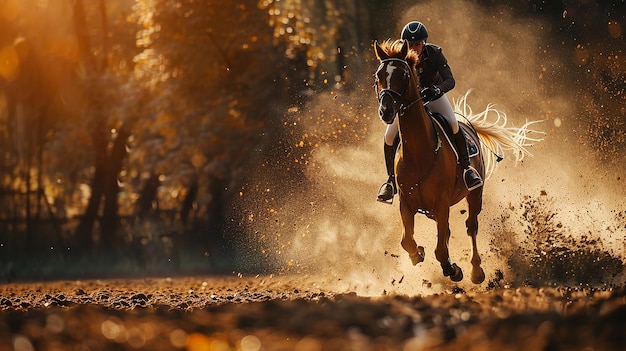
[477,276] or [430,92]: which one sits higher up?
[430,92]

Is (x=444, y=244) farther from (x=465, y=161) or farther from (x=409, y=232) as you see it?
(x=465, y=161)

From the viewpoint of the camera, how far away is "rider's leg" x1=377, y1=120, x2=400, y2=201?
534 inches

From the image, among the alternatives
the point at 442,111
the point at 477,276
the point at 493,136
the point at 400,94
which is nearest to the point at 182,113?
the point at 493,136

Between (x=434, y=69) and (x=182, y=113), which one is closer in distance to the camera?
(x=434, y=69)

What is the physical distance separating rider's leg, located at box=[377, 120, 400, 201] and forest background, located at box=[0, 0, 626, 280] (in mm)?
6359

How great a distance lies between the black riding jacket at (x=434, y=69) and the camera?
13562 mm

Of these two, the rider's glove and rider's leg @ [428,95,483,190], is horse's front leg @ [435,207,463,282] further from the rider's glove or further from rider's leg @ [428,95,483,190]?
the rider's glove

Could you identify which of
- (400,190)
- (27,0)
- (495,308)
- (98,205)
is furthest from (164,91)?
(495,308)

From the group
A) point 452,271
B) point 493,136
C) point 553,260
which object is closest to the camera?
point 452,271

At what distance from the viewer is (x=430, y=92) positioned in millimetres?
13414

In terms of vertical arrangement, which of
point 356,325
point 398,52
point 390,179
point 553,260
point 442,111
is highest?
point 398,52

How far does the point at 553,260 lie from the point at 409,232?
3326 mm

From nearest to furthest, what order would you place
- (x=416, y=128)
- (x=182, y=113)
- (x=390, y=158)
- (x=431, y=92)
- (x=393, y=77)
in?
(x=393, y=77)
(x=416, y=128)
(x=431, y=92)
(x=390, y=158)
(x=182, y=113)

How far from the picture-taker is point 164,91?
90.4ft
